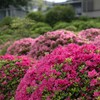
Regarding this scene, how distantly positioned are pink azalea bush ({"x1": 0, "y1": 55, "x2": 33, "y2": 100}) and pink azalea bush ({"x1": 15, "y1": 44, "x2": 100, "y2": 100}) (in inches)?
46.0

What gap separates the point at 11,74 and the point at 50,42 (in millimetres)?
1935

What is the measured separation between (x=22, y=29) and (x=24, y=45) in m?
7.81

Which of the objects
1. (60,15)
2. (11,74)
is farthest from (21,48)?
(60,15)

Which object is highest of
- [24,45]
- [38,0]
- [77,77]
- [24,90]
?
[77,77]

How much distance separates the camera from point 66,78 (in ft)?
12.5

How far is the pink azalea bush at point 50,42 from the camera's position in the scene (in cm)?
735

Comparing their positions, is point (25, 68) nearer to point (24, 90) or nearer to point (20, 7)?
point (24, 90)

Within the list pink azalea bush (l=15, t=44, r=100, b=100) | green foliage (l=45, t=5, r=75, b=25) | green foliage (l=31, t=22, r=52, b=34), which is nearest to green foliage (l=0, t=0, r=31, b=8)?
green foliage (l=45, t=5, r=75, b=25)

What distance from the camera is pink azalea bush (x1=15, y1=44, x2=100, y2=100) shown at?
11.8ft

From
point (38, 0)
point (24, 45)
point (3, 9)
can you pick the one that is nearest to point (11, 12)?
point (3, 9)

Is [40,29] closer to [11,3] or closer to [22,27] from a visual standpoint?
[22,27]

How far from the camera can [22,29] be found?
55.0ft

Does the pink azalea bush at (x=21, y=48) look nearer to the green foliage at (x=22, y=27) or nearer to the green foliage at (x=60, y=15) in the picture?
the green foliage at (x=22, y=27)

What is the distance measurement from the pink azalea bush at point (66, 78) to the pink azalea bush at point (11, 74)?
1.17 m
